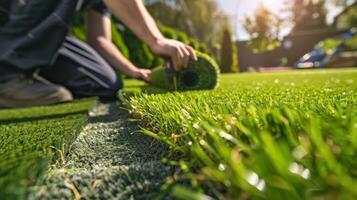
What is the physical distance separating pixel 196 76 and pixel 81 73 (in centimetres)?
127

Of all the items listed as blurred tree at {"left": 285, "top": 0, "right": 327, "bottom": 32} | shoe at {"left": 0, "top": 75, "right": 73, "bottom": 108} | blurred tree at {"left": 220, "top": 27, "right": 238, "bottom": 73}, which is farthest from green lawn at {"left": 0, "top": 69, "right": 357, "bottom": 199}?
blurred tree at {"left": 285, "top": 0, "right": 327, "bottom": 32}

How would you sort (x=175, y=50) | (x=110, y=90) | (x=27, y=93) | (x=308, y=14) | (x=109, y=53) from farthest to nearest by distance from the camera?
(x=308, y=14), (x=109, y=53), (x=110, y=90), (x=27, y=93), (x=175, y=50)

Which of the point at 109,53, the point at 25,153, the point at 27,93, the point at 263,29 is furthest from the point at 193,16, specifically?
the point at 25,153

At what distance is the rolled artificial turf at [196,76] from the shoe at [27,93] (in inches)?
39.5

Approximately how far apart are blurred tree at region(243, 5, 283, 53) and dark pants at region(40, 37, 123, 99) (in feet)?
111

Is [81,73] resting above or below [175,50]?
below

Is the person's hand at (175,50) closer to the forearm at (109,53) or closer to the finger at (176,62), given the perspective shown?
the finger at (176,62)

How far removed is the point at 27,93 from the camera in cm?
361

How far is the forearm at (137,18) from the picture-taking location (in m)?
3.08

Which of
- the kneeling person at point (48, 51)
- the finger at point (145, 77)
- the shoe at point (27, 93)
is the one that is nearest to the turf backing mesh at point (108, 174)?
the kneeling person at point (48, 51)

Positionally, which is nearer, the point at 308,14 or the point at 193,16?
the point at 193,16

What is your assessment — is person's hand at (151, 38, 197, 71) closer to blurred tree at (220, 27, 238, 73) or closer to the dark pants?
the dark pants

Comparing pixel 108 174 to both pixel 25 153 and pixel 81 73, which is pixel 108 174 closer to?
pixel 25 153

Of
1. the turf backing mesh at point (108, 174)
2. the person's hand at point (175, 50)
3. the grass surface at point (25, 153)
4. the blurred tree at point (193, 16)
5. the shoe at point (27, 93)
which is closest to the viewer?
the grass surface at point (25, 153)
